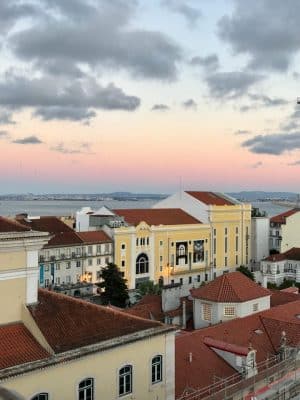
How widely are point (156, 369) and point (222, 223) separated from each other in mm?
63384

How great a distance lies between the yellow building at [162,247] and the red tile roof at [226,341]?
39.5 meters

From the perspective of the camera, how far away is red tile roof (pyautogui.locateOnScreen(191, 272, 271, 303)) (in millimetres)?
28703

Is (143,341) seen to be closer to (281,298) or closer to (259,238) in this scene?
(281,298)

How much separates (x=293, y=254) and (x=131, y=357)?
5276 centimetres

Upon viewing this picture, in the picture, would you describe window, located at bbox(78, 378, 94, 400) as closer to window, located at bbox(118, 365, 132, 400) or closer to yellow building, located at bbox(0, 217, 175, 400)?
yellow building, located at bbox(0, 217, 175, 400)

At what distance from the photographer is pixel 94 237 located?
65.1 m

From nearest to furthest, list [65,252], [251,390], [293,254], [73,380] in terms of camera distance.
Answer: [73,380]
[251,390]
[65,252]
[293,254]

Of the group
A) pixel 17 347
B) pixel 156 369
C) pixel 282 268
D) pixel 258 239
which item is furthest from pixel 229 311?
pixel 258 239

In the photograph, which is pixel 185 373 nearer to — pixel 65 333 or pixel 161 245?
pixel 65 333

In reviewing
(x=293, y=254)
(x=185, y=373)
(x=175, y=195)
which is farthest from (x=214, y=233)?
(x=185, y=373)

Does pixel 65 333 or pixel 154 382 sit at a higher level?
pixel 65 333

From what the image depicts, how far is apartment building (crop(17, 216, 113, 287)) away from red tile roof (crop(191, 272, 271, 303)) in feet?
105

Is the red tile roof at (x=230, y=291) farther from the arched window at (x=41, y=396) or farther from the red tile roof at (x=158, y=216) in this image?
the red tile roof at (x=158, y=216)

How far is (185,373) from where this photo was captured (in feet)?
67.7
